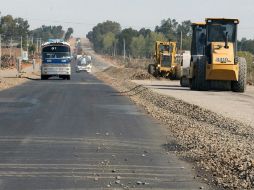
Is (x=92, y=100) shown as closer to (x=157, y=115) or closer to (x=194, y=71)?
(x=157, y=115)

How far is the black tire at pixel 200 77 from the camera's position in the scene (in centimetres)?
3522

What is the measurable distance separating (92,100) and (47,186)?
19012 mm

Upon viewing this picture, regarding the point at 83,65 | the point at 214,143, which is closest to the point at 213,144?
the point at 214,143

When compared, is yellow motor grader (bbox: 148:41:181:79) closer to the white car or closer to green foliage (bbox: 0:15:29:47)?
the white car

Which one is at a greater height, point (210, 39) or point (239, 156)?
point (210, 39)

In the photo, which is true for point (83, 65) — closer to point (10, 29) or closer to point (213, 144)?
point (10, 29)

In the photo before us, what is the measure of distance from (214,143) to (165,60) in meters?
44.2

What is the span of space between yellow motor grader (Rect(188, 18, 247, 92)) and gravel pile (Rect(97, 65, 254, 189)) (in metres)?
11.1

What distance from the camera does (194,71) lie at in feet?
119

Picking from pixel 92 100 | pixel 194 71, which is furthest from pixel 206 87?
Result: pixel 92 100

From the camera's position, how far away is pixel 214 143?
13.8 m

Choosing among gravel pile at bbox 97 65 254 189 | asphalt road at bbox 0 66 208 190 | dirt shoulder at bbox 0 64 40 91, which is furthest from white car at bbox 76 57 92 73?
asphalt road at bbox 0 66 208 190

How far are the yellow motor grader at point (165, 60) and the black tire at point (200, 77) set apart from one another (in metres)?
19.9

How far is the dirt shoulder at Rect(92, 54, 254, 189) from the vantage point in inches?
394
